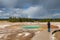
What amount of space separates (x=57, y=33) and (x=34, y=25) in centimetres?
32

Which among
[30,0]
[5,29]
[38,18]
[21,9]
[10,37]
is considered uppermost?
[30,0]

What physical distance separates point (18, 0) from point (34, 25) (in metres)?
0.40

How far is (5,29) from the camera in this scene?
1.58 metres

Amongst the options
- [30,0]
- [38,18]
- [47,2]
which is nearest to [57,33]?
[38,18]

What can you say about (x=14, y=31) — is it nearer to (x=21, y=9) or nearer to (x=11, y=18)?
(x=11, y=18)

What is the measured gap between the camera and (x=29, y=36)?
1.55m

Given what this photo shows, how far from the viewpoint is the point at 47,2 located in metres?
1.59

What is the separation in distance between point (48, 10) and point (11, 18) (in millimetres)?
514

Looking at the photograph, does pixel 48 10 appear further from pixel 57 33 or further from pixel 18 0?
pixel 18 0

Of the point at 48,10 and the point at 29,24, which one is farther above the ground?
the point at 48,10

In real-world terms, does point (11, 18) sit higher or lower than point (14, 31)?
higher

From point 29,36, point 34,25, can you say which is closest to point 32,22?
point 34,25

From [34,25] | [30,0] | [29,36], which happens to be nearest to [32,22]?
[34,25]

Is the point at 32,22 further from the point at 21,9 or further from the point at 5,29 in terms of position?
the point at 5,29
